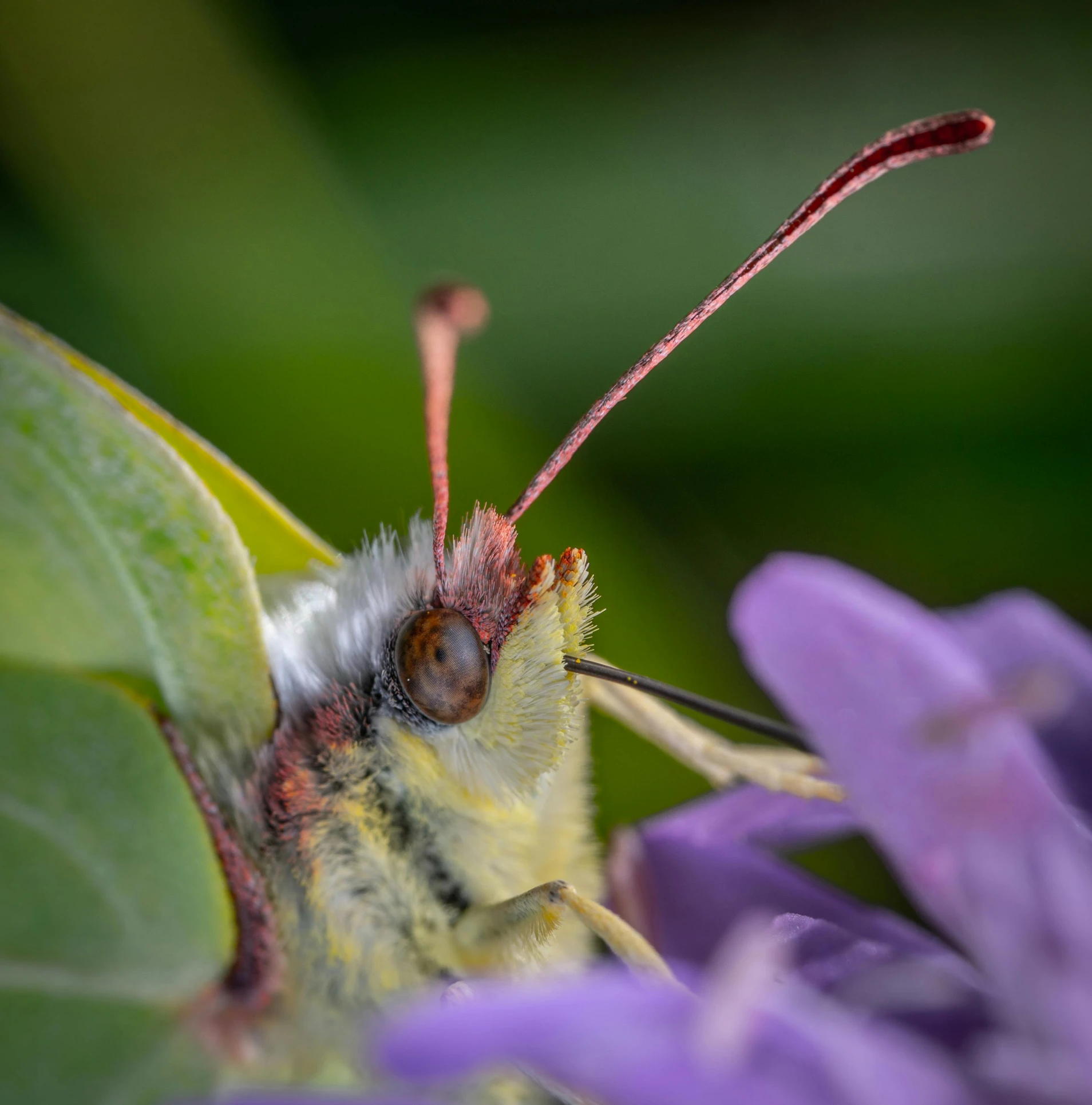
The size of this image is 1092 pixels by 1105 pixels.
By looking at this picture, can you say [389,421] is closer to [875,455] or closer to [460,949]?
[875,455]

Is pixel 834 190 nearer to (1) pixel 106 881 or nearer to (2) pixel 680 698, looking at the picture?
(2) pixel 680 698

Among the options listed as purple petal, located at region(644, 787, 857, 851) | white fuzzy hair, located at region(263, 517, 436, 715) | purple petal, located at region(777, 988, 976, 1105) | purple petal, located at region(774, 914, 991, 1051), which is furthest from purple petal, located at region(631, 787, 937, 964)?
purple petal, located at region(777, 988, 976, 1105)

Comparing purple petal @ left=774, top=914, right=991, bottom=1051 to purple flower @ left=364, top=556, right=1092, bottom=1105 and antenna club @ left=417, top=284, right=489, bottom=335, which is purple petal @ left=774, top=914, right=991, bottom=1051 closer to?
purple flower @ left=364, top=556, right=1092, bottom=1105

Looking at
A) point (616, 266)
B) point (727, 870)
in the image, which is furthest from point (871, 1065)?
point (616, 266)

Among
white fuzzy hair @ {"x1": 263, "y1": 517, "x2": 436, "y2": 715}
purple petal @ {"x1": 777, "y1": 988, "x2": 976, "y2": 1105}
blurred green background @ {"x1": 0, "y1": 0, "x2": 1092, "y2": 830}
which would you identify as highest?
blurred green background @ {"x1": 0, "y1": 0, "x2": 1092, "y2": 830}

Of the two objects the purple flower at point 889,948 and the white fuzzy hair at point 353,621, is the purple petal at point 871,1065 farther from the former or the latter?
the white fuzzy hair at point 353,621
